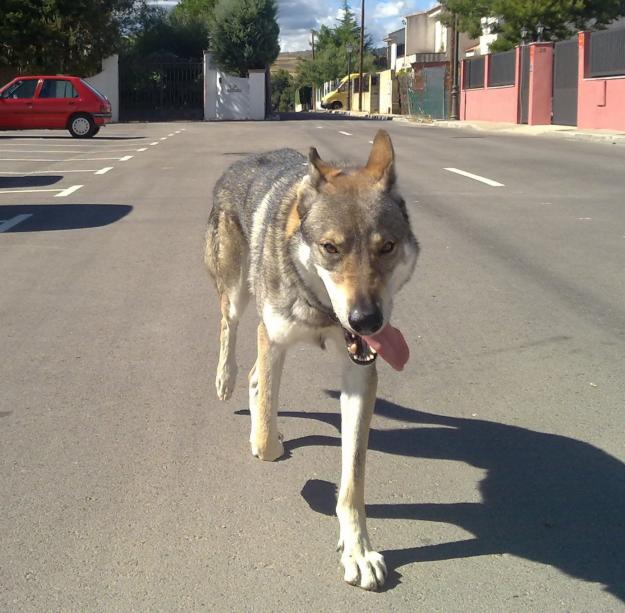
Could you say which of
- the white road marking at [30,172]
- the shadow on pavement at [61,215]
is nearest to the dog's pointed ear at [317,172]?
the shadow on pavement at [61,215]

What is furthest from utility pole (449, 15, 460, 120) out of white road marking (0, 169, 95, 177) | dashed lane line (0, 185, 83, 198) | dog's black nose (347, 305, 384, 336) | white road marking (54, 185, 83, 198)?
dog's black nose (347, 305, 384, 336)

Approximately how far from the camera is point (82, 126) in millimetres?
31000

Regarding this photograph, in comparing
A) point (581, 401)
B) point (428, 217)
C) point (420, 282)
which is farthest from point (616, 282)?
point (428, 217)

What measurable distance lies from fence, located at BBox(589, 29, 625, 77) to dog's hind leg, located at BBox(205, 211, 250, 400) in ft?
87.5

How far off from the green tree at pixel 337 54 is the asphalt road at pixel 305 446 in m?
88.9

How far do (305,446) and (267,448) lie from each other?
1.14 feet

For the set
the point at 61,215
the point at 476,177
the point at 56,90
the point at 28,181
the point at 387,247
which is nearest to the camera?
the point at 387,247

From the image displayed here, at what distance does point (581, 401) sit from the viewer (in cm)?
510

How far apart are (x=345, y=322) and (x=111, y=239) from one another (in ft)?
24.3

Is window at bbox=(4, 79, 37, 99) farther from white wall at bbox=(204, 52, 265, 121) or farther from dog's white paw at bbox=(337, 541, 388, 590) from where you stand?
dog's white paw at bbox=(337, 541, 388, 590)

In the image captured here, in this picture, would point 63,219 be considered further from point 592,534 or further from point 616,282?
point 592,534

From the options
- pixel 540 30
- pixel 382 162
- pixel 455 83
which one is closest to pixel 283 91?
pixel 455 83

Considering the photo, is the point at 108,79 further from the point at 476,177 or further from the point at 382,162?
the point at 382,162

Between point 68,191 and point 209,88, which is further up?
point 209,88
